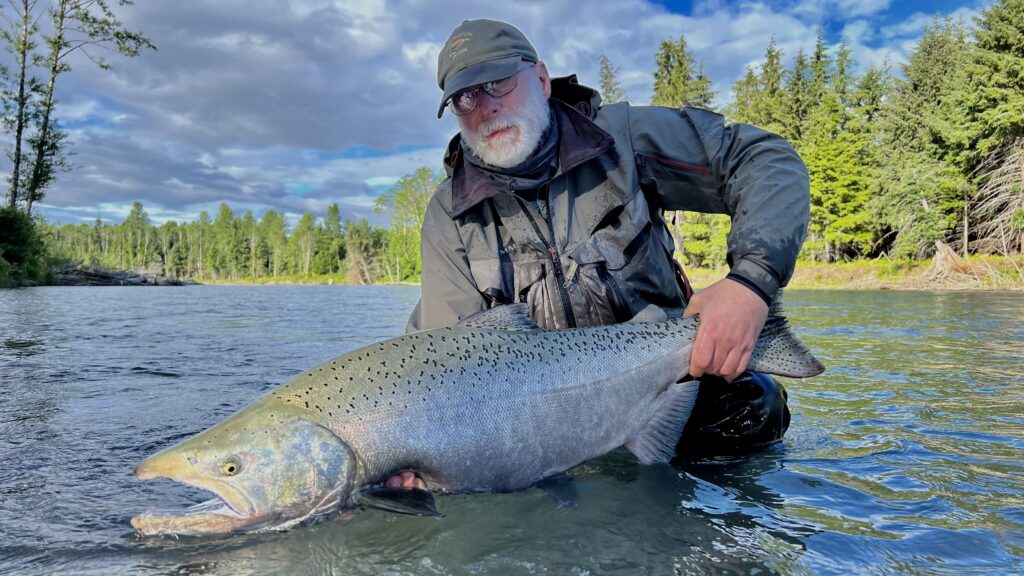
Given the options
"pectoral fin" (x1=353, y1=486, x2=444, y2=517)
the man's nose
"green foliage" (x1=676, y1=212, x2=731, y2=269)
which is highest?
"green foliage" (x1=676, y1=212, x2=731, y2=269)

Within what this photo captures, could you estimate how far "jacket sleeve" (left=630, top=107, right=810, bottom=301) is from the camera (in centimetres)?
297

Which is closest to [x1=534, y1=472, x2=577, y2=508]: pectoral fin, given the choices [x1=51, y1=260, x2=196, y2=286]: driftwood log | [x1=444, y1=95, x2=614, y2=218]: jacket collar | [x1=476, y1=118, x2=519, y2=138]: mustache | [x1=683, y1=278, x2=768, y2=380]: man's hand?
[x1=683, y1=278, x2=768, y2=380]: man's hand

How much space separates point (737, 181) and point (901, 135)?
40.1 meters

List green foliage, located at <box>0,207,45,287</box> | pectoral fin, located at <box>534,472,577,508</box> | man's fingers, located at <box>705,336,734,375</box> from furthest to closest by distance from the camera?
green foliage, located at <box>0,207,45,287</box>
man's fingers, located at <box>705,336,734,375</box>
pectoral fin, located at <box>534,472,577,508</box>

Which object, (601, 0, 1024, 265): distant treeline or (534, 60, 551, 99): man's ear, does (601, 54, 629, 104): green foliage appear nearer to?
(601, 0, 1024, 265): distant treeline

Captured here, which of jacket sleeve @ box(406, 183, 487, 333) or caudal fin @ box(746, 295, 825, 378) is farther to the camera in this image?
jacket sleeve @ box(406, 183, 487, 333)

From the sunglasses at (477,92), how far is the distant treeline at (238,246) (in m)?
85.4

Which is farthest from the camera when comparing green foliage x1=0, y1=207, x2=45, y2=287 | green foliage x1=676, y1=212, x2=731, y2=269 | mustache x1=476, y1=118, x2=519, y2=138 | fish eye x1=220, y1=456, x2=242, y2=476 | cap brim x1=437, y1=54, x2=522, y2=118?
green foliage x1=676, y1=212, x2=731, y2=269

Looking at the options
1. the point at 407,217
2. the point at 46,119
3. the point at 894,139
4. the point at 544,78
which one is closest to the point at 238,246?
the point at 407,217

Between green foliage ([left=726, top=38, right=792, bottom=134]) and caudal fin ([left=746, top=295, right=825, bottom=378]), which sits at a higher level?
green foliage ([left=726, top=38, right=792, bottom=134])

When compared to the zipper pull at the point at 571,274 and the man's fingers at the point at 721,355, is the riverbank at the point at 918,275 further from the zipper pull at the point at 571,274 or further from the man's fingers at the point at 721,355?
the man's fingers at the point at 721,355

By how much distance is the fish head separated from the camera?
2.31 meters

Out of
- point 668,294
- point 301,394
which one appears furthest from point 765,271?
point 301,394

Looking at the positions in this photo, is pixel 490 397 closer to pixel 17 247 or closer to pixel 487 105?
pixel 487 105
